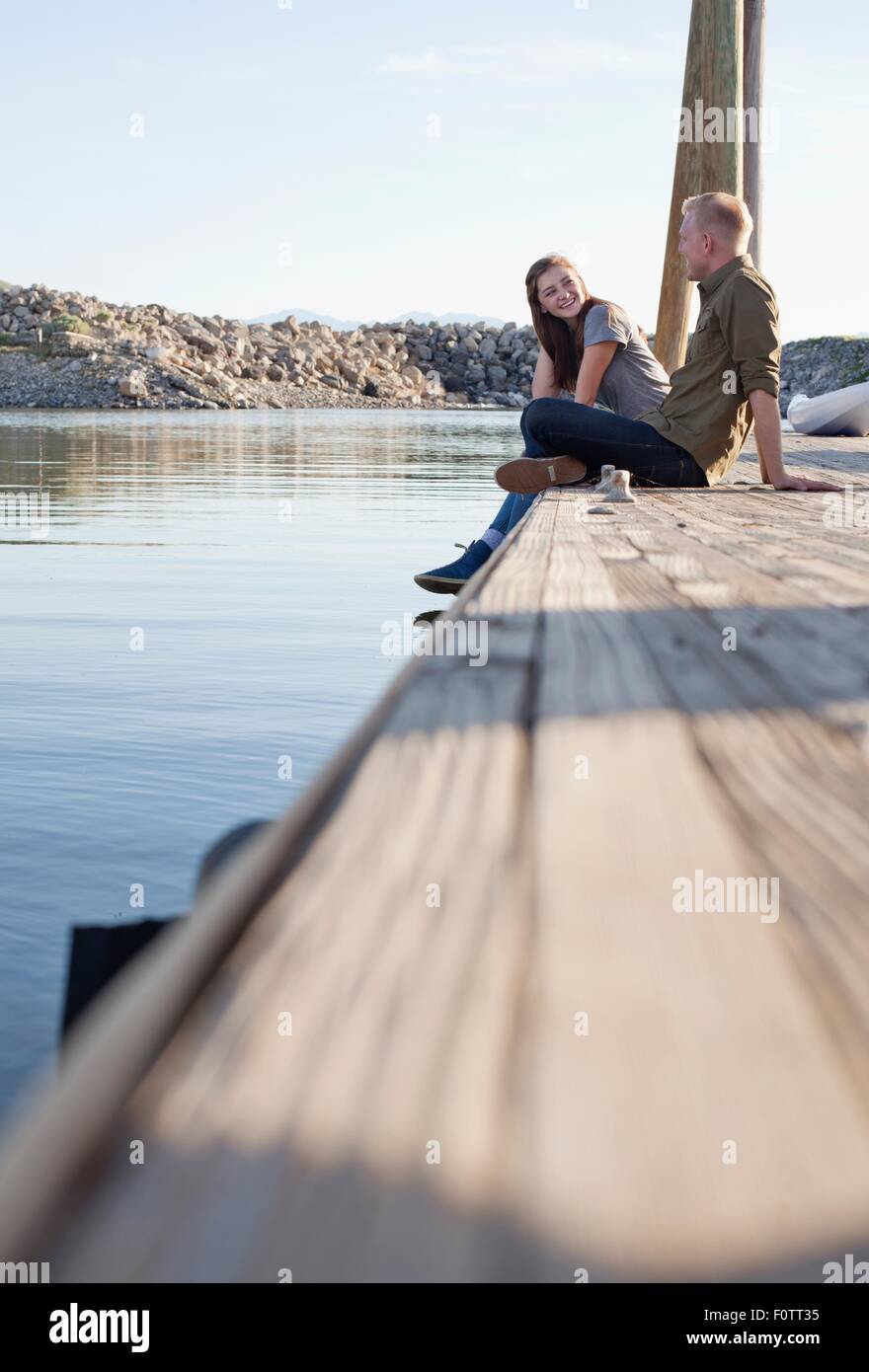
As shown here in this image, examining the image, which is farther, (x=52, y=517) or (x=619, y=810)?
(x=52, y=517)

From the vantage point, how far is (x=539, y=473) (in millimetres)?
6266

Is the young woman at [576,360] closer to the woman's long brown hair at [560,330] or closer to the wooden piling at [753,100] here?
the woman's long brown hair at [560,330]

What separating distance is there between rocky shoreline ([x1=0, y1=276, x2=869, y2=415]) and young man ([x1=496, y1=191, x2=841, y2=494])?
2728 centimetres

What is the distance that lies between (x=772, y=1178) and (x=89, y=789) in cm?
375

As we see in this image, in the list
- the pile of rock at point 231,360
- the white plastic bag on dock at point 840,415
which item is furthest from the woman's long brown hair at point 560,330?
the pile of rock at point 231,360

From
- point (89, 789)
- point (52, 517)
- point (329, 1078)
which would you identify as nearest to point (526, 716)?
point (329, 1078)

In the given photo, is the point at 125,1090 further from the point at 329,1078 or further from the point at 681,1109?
the point at 681,1109

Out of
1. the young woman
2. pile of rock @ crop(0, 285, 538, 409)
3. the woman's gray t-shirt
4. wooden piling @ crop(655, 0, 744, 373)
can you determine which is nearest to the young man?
the young woman

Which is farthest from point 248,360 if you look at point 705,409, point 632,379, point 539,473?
point 705,409

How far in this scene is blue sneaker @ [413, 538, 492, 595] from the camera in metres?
7.08

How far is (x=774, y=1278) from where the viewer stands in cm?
55

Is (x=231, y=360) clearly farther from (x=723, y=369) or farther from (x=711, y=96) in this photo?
(x=723, y=369)

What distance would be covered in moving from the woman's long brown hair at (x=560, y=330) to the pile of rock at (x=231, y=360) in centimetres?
3872

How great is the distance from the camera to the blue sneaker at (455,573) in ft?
23.2
